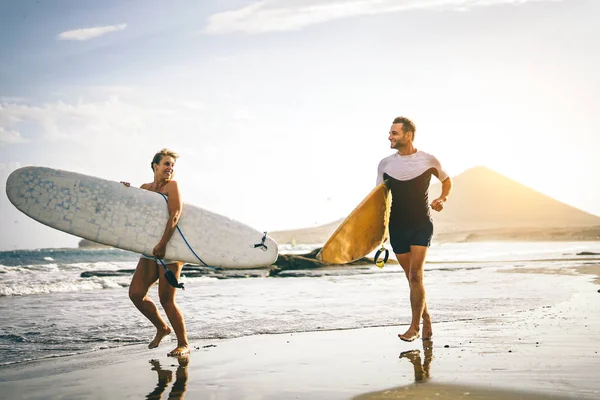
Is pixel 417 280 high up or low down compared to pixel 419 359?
up

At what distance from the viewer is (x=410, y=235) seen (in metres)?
5.05

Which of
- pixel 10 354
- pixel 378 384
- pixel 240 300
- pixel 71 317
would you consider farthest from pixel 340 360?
pixel 240 300

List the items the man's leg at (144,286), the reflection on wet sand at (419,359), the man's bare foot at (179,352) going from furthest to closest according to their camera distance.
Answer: the man's leg at (144,286) < the man's bare foot at (179,352) < the reflection on wet sand at (419,359)

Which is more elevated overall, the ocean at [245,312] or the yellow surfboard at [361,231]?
the yellow surfboard at [361,231]

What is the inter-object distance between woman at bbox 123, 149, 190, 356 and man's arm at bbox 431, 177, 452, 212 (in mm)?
2152

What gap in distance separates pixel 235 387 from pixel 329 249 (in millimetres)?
2407

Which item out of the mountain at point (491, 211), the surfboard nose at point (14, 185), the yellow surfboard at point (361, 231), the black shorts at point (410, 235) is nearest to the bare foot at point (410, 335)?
the black shorts at point (410, 235)

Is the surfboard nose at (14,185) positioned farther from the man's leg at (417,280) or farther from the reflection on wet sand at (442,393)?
the reflection on wet sand at (442,393)

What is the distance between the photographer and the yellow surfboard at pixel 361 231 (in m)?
5.57

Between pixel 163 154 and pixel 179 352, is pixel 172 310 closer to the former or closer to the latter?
pixel 179 352

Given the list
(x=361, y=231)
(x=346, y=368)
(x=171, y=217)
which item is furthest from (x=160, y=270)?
(x=361, y=231)

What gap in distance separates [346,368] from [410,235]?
161 centimetres

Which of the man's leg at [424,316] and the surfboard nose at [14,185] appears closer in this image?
the man's leg at [424,316]

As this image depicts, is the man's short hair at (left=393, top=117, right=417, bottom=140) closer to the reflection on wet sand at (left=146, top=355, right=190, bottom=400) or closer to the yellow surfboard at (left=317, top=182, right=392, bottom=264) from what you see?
the yellow surfboard at (left=317, top=182, right=392, bottom=264)
